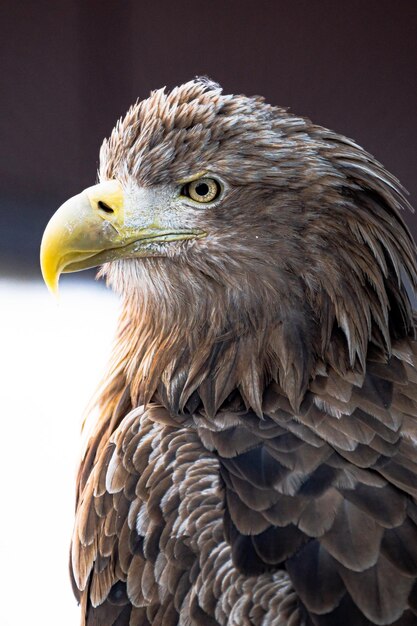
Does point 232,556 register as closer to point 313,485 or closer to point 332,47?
point 313,485

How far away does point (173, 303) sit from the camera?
82.2 inches

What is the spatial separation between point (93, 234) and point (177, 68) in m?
2.99

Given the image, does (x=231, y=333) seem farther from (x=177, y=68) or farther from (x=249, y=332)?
(x=177, y=68)

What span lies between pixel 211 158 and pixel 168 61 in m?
2.96

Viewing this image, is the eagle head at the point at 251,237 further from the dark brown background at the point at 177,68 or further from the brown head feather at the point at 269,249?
the dark brown background at the point at 177,68

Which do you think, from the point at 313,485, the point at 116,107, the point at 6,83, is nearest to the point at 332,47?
the point at 116,107

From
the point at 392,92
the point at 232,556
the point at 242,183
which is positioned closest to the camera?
the point at 232,556

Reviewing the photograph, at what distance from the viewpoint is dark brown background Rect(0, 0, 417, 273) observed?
456 cm

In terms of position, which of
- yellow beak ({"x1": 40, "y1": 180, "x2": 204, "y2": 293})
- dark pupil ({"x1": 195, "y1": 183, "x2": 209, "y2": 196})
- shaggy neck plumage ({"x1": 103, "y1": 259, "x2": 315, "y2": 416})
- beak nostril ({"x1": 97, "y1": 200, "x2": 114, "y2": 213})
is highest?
dark pupil ({"x1": 195, "y1": 183, "x2": 209, "y2": 196})

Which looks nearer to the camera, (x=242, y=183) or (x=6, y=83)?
(x=242, y=183)

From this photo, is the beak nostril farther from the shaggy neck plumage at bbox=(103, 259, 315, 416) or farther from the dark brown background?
the dark brown background

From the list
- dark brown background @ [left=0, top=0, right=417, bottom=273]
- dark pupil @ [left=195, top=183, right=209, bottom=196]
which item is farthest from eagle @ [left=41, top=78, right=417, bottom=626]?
dark brown background @ [left=0, top=0, right=417, bottom=273]

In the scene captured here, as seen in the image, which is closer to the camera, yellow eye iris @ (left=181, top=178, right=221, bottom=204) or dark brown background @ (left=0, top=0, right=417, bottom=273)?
yellow eye iris @ (left=181, top=178, right=221, bottom=204)

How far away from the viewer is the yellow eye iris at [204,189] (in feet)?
6.54
